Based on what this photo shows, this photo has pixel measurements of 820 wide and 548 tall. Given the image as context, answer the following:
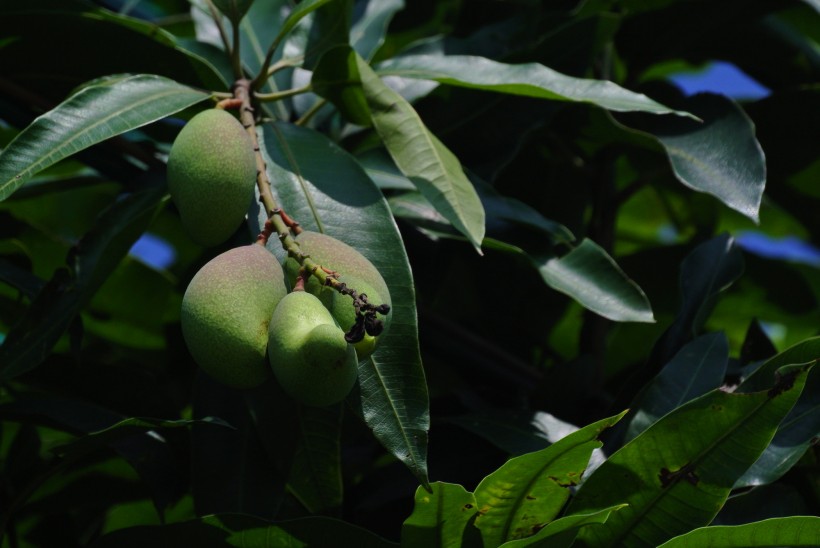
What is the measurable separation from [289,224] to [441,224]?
38 cm

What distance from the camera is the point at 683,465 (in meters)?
0.88

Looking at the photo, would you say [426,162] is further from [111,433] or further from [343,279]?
[111,433]

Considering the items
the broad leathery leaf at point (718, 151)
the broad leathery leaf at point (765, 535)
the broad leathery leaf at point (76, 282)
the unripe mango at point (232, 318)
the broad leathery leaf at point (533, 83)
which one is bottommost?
the broad leathery leaf at point (765, 535)

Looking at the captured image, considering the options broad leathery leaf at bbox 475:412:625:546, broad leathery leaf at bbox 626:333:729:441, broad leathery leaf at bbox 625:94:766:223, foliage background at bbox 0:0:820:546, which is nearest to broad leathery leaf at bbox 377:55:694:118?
foliage background at bbox 0:0:820:546

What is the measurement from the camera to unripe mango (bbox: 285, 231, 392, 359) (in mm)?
754

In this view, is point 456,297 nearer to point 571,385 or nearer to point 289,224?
point 571,385

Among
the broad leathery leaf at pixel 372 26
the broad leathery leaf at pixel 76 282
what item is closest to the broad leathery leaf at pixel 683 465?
the broad leathery leaf at pixel 76 282

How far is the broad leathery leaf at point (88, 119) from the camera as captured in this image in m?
0.85

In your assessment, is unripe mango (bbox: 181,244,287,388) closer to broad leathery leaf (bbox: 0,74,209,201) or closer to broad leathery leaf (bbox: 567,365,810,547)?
broad leathery leaf (bbox: 0,74,209,201)

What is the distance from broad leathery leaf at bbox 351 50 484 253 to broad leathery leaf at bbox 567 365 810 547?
22 centimetres

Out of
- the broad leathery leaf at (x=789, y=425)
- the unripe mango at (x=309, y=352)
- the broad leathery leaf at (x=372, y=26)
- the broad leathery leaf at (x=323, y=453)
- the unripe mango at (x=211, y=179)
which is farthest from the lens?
the broad leathery leaf at (x=372, y=26)

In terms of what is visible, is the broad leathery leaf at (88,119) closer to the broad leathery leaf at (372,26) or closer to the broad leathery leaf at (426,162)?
the broad leathery leaf at (426,162)

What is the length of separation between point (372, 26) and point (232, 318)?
33.0 inches

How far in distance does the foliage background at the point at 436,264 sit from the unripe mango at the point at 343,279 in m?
0.11
